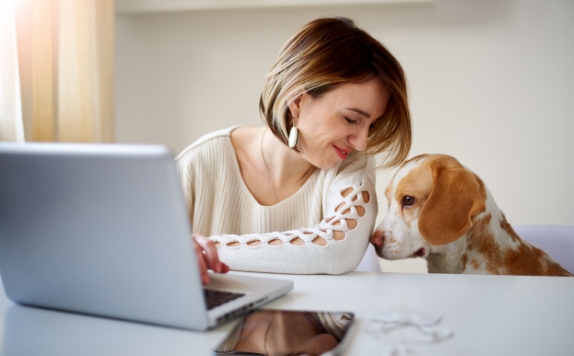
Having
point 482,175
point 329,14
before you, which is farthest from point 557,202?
point 329,14

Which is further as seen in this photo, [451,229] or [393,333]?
[451,229]

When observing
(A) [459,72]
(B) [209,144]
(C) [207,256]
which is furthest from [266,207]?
(A) [459,72]

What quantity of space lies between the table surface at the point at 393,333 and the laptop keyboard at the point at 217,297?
0.03m

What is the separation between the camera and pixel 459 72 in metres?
2.31

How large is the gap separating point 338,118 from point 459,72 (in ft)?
4.04

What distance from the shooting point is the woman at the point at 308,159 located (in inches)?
41.0

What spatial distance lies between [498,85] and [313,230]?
4.97ft

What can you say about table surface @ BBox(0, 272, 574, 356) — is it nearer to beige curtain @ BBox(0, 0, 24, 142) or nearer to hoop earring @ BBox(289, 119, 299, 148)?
hoop earring @ BBox(289, 119, 299, 148)

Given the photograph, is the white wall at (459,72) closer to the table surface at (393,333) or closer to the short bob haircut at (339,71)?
the short bob haircut at (339,71)

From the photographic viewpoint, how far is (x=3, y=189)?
0.70 m

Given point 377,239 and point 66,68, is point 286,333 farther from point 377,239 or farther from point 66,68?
point 66,68

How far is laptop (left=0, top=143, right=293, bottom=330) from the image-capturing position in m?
0.59

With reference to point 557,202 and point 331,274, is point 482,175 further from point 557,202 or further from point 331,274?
point 331,274

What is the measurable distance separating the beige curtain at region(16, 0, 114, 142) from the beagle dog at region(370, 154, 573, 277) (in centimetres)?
112
